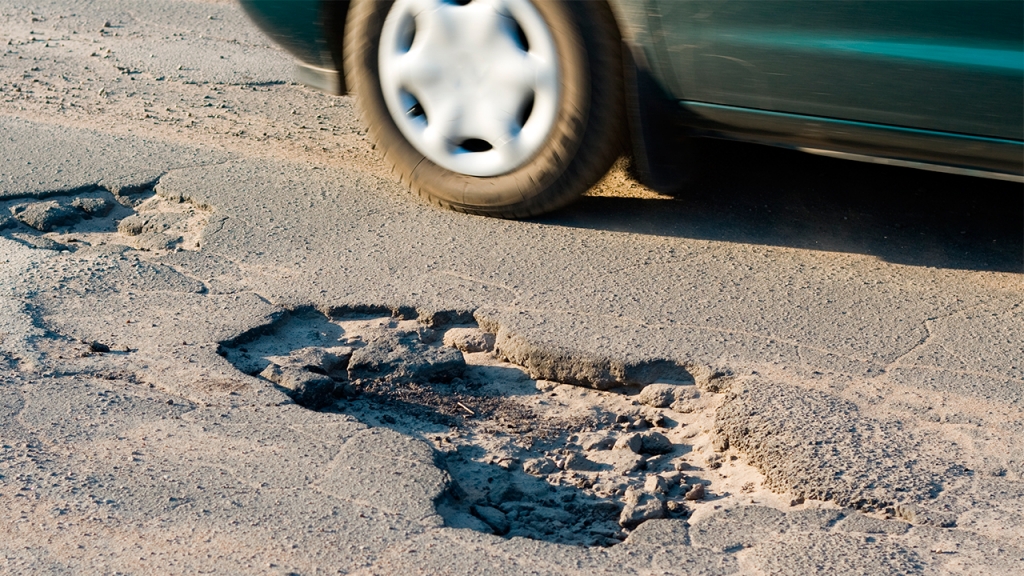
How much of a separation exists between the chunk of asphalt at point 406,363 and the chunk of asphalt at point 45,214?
1.47 meters

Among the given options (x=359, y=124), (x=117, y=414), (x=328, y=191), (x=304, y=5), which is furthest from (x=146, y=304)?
(x=359, y=124)

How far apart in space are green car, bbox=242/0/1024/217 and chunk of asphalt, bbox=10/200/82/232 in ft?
3.26

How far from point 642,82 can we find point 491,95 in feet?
1.78

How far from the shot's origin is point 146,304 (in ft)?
10.5

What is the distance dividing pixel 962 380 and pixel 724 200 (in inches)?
54.4

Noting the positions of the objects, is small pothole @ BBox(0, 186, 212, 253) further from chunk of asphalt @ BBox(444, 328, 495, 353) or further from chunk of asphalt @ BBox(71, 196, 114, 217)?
chunk of asphalt @ BBox(444, 328, 495, 353)

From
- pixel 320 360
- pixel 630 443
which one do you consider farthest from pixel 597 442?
pixel 320 360

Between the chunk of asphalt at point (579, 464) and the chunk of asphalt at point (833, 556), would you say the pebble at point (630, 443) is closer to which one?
the chunk of asphalt at point (579, 464)

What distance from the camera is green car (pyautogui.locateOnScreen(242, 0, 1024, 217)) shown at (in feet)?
9.97

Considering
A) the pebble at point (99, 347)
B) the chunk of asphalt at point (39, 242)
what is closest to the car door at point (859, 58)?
the pebble at point (99, 347)

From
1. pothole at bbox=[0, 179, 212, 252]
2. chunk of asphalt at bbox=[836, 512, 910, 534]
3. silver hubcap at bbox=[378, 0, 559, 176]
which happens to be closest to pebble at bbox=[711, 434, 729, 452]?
chunk of asphalt at bbox=[836, 512, 910, 534]

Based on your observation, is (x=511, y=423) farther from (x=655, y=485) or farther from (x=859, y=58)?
(x=859, y=58)

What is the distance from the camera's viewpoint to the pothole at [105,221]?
3.66 meters

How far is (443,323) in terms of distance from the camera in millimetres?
3186
